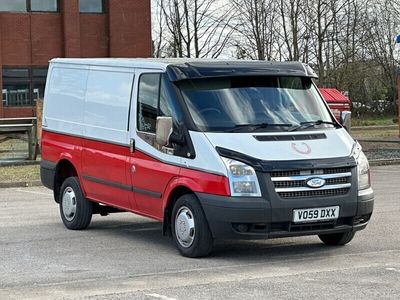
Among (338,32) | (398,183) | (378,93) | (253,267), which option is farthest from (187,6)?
(253,267)

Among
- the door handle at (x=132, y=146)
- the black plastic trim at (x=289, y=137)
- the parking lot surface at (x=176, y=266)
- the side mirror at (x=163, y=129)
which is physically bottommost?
the parking lot surface at (x=176, y=266)

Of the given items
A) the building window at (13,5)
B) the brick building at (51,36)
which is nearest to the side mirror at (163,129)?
the brick building at (51,36)

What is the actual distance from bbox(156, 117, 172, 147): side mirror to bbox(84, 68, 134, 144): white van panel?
878mm

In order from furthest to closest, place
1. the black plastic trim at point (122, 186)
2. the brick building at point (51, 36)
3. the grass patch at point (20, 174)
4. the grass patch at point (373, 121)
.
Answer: the grass patch at point (373, 121), the brick building at point (51, 36), the grass patch at point (20, 174), the black plastic trim at point (122, 186)

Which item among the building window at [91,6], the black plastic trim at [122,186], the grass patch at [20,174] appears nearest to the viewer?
the black plastic trim at [122,186]

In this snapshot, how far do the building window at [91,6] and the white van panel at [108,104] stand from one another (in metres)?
30.5

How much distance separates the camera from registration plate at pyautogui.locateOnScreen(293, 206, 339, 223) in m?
9.03

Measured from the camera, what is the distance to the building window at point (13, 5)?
39.8 meters

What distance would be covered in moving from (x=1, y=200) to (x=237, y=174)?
27.9 feet

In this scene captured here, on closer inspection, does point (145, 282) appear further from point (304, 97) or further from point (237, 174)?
point (304, 97)

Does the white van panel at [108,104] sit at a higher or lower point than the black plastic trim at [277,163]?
higher

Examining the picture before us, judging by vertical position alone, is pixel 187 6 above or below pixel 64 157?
above

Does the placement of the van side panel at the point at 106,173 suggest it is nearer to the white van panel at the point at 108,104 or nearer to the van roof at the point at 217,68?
the white van panel at the point at 108,104

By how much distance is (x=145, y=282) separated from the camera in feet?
26.9
